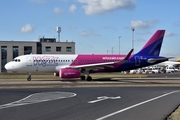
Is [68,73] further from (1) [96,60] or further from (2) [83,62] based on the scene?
(1) [96,60]

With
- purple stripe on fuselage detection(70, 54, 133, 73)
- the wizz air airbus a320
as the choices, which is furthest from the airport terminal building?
purple stripe on fuselage detection(70, 54, 133, 73)

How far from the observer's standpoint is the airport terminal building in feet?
254

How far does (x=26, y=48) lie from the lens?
80312 mm

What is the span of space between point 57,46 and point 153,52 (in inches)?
1872

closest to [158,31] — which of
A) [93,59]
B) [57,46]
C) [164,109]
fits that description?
[93,59]

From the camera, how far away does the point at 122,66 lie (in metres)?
38.0

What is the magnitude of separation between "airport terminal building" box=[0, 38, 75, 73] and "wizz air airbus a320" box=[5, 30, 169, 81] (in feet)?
141

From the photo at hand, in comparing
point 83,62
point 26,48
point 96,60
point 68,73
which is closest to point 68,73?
point 68,73

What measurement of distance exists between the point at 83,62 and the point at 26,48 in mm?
46142

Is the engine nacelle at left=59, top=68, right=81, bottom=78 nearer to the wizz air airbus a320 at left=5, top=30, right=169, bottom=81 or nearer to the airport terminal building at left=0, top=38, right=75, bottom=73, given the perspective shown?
the wizz air airbus a320 at left=5, top=30, right=169, bottom=81

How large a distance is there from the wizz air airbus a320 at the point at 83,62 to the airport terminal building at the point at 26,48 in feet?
141

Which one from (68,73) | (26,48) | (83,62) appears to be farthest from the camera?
(26,48)

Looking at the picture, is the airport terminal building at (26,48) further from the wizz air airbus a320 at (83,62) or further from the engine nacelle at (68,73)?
the engine nacelle at (68,73)

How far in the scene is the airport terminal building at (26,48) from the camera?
254ft
